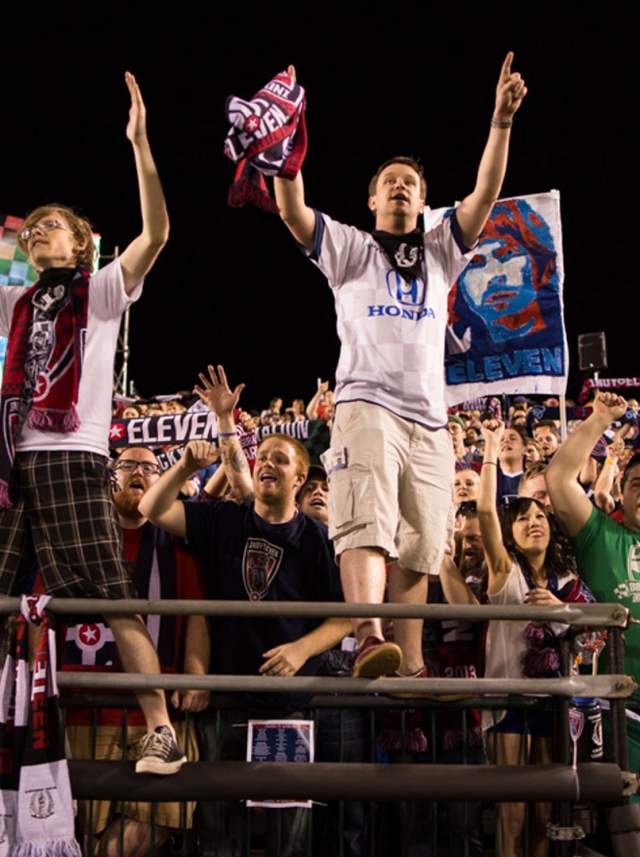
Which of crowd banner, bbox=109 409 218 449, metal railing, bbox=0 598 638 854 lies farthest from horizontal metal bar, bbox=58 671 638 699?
crowd banner, bbox=109 409 218 449

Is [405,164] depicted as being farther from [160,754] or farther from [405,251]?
[160,754]

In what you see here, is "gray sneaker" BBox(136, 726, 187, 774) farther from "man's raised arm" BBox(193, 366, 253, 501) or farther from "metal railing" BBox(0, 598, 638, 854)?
"man's raised arm" BBox(193, 366, 253, 501)

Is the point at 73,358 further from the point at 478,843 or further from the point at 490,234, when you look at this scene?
the point at 490,234

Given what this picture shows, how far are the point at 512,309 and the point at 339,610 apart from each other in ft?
10.5

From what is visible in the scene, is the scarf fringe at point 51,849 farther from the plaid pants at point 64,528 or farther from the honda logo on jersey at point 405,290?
the honda logo on jersey at point 405,290

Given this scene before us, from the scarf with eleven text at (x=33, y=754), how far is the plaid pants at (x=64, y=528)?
0.64ft

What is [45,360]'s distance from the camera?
3367 millimetres

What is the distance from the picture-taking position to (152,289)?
4600cm

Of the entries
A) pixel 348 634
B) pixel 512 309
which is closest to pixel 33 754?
pixel 348 634

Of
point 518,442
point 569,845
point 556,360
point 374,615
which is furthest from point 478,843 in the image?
point 518,442

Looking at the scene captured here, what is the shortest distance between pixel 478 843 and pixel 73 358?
225 cm

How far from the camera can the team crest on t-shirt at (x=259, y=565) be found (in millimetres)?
3799

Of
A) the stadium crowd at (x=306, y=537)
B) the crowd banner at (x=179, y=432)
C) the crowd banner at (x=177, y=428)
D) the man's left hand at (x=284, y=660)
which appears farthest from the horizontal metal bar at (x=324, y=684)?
the crowd banner at (x=177, y=428)

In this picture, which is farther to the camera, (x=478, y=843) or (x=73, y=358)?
(x=478, y=843)
